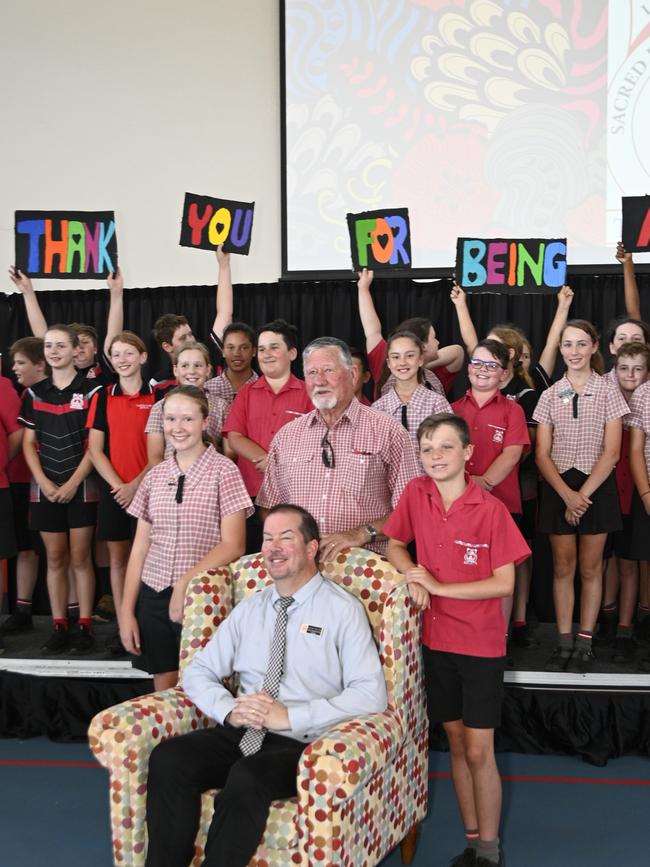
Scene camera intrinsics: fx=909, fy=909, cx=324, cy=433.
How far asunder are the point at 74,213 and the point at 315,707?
3.17 meters

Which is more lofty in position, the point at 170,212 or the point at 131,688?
the point at 170,212

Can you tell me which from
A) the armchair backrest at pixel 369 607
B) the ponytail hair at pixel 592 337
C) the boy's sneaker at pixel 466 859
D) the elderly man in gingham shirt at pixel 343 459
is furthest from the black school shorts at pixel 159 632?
the ponytail hair at pixel 592 337

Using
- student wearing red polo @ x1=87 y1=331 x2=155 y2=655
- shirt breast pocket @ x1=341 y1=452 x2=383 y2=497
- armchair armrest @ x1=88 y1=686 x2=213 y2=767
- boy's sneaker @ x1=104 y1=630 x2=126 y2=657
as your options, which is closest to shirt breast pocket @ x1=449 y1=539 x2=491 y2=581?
shirt breast pocket @ x1=341 y1=452 x2=383 y2=497

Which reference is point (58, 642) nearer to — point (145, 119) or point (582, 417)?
point (582, 417)

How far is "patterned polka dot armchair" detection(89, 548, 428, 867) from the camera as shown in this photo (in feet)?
7.76

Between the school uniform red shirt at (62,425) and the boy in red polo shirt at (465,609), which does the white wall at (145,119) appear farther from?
the boy in red polo shirt at (465,609)

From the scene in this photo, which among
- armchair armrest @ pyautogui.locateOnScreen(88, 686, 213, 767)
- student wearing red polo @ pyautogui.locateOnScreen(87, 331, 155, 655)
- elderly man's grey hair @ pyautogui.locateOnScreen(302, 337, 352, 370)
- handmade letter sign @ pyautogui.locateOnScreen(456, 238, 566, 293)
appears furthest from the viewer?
handmade letter sign @ pyautogui.locateOnScreen(456, 238, 566, 293)

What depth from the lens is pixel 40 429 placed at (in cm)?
436

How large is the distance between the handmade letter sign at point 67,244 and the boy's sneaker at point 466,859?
10.7 feet

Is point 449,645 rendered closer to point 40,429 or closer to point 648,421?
point 648,421

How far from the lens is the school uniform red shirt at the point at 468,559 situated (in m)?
2.82

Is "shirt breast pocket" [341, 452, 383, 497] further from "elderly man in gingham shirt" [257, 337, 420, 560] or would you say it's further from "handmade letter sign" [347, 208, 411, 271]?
"handmade letter sign" [347, 208, 411, 271]

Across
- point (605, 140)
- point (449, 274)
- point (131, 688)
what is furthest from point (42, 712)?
point (605, 140)

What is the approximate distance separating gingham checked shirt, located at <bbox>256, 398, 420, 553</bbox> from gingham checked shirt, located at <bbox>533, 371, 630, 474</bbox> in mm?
939
